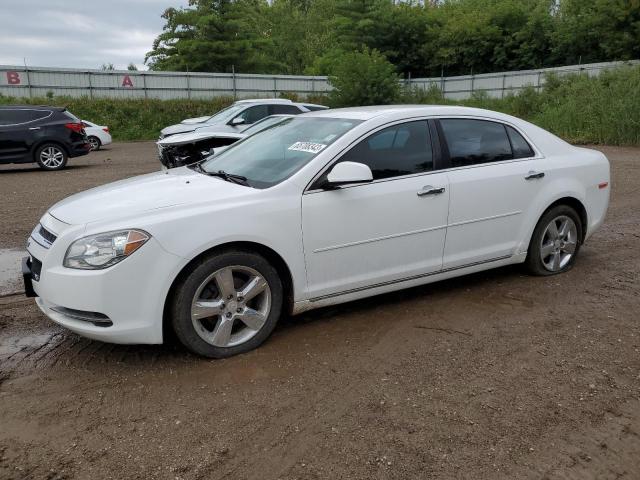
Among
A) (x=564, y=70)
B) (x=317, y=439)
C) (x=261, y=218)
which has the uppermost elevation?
(x=564, y=70)

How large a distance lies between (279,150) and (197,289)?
143 cm

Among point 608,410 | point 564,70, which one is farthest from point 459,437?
point 564,70

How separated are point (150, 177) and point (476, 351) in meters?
2.78

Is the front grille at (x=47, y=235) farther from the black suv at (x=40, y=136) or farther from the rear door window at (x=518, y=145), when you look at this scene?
the black suv at (x=40, y=136)

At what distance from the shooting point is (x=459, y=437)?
9.55 feet

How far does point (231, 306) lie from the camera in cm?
374

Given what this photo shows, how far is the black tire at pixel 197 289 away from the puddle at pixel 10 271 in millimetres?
2551

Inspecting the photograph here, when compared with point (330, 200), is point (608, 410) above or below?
below

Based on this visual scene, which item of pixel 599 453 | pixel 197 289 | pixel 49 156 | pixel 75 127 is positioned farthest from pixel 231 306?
pixel 75 127

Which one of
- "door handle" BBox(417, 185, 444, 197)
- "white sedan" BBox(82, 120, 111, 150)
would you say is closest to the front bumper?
"door handle" BBox(417, 185, 444, 197)

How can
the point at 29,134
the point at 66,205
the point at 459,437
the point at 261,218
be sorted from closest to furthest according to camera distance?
the point at 459,437 < the point at 261,218 < the point at 66,205 < the point at 29,134

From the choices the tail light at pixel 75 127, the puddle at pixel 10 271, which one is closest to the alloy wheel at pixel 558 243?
the puddle at pixel 10 271

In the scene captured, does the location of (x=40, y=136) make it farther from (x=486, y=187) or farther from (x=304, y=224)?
(x=486, y=187)

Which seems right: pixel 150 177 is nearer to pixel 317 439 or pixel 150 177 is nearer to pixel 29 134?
pixel 317 439
